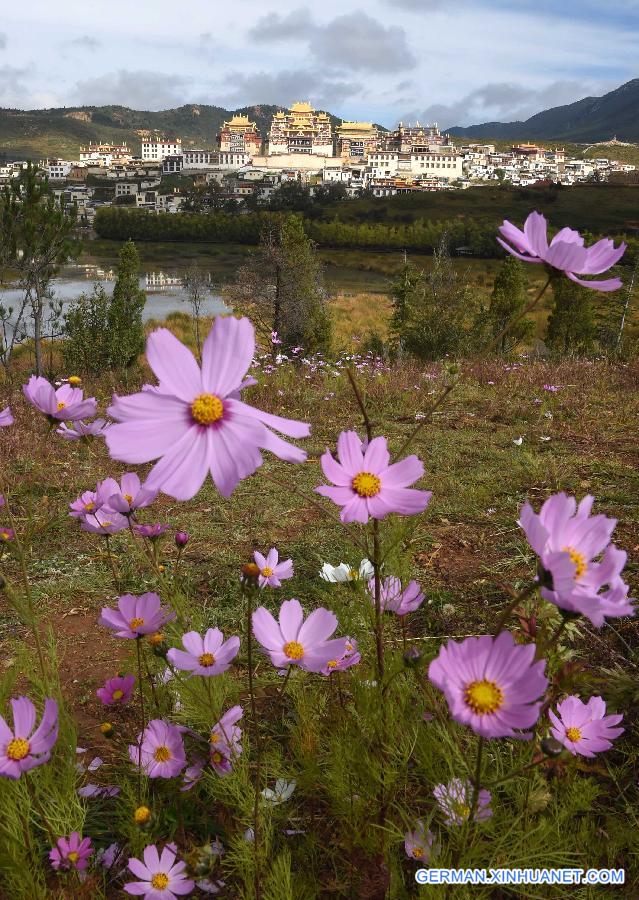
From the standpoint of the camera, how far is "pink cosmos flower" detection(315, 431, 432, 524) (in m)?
0.75

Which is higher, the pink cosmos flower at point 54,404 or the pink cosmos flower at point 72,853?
the pink cosmos flower at point 54,404

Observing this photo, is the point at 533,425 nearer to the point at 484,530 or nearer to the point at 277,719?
the point at 484,530

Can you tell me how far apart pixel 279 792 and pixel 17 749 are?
423 millimetres

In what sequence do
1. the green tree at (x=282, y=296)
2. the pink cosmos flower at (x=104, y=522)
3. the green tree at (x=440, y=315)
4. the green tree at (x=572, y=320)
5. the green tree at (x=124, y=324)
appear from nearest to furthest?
1. the pink cosmos flower at (x=104, y=522)
2. the green tree at (x=440, y=315)
3. the green tree at (x=124, y=324)
4. the green tree at (x=282, y=296)
5. the green tree at (x=572, y=320)

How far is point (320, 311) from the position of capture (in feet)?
49.7

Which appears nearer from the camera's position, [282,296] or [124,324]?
[282,296]

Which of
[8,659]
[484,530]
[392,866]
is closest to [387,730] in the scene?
[392,866]

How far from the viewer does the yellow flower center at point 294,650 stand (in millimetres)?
953

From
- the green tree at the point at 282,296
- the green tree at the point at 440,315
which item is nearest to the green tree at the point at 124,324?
the green tree at the point at 282,296

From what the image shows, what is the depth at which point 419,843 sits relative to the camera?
862 mm

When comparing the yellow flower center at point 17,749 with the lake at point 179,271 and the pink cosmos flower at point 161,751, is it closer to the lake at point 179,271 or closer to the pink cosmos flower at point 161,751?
the pink cosmos flower at point 161,751

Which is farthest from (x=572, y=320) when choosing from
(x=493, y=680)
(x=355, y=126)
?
(x=355, y=126)

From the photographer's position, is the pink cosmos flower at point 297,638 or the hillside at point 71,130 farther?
the hillside at point 71,130

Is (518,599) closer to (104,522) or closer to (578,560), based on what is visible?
(578,560)
